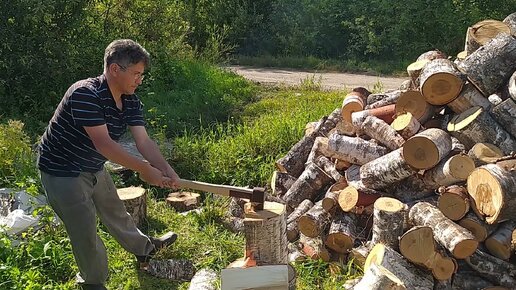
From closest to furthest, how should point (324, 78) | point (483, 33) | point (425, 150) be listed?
1. point (425, 150)
2. point (483, 33)
3. point (324, 78)

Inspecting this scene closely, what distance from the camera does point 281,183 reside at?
5.81 metres

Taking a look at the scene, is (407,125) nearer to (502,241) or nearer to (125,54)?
(502,241)

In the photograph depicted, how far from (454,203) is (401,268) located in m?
0.72

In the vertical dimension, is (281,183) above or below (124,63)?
below

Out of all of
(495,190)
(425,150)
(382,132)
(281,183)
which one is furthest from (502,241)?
(281,183)

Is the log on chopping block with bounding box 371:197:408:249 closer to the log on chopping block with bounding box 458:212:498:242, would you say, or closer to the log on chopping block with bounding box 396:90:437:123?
the log on chopping block with bounding box 458:212:498:242

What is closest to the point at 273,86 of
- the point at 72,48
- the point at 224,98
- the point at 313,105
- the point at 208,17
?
the point at 224,98

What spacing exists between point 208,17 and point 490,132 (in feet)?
47.1

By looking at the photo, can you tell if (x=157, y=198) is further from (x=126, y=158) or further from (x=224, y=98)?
(x=224, y=98)

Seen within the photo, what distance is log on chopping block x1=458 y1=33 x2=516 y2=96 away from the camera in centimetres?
472

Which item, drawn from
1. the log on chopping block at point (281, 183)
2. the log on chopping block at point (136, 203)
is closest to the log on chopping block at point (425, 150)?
the log on chopping block at point (281, 183)

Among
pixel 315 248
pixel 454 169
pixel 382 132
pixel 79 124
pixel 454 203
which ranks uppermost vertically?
pixel 79 124

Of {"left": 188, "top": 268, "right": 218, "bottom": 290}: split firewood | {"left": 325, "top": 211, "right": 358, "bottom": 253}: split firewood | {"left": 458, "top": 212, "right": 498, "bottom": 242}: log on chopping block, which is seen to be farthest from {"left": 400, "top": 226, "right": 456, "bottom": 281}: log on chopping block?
{"left": 188, "top": 268, "right": 218, "bottom": 290}: split firewood

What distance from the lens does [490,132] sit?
14.9 feet
